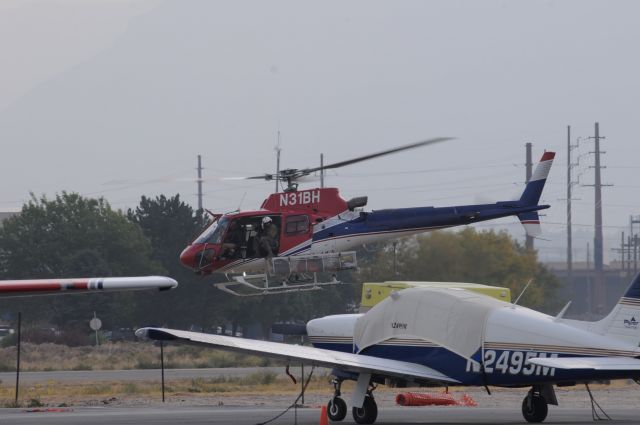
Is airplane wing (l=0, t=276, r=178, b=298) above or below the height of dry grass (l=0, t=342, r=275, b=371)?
above

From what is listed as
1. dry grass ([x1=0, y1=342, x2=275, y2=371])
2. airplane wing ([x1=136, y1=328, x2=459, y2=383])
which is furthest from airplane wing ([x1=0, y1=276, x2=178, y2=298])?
dry grass ([x1=0, y1=342, x2=275, y2=371])

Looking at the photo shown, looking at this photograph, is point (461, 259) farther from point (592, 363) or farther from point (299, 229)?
point (592, 363)

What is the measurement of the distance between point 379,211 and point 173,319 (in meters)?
44.4

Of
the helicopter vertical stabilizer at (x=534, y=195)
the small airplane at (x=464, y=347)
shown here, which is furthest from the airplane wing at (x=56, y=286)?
the helicopter vertical stabilizer at (x=534, y=195)

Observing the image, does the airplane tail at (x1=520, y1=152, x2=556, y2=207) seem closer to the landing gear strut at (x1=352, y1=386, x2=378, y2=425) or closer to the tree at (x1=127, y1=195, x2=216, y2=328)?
the landing gear strut at (x1=352, y1=386, x2=378, y2=425)

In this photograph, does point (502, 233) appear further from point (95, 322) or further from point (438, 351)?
point (438, 351)

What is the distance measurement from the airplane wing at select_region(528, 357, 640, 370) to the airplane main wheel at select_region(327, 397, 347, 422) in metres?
3.74

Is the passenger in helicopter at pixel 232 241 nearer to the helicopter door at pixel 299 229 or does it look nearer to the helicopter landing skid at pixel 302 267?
the helicopter landing skid at pixel 302 267

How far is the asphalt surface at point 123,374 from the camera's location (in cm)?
4266

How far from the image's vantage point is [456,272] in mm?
47125

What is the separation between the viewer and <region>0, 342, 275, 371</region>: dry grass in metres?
52.5

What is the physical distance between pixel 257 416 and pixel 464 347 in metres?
4.65

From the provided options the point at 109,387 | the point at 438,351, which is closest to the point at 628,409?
the point at 438,351

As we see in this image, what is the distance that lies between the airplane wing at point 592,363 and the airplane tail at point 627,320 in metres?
0.38
